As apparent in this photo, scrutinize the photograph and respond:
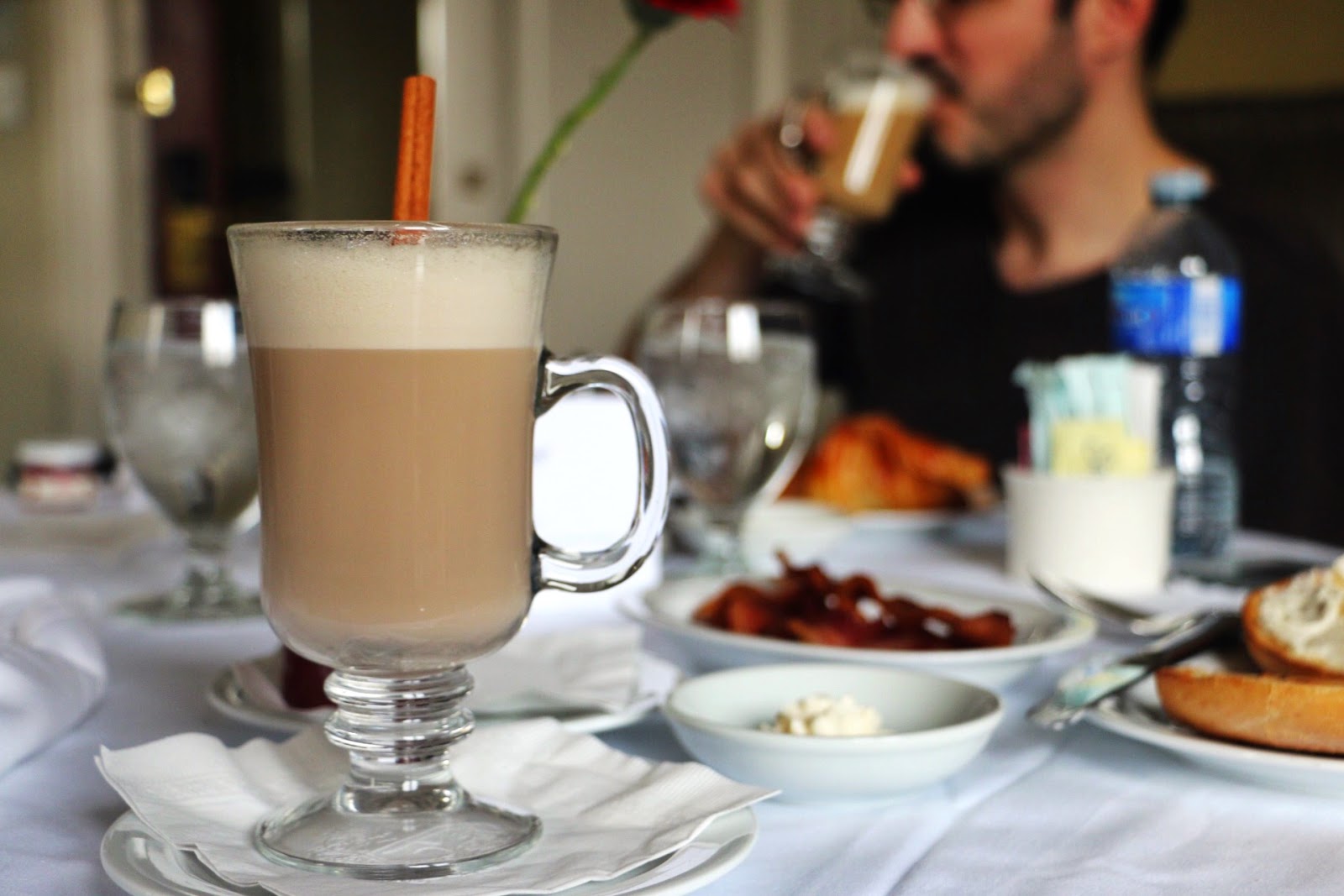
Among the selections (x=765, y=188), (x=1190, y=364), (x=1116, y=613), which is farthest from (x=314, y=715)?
(x=765, y=188)

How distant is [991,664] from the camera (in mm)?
686

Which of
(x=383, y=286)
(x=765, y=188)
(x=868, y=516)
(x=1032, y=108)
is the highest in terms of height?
(x=1032, y=108)

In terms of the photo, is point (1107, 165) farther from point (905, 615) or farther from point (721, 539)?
point (905, 615)

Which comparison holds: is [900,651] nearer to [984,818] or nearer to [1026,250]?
[984,818]

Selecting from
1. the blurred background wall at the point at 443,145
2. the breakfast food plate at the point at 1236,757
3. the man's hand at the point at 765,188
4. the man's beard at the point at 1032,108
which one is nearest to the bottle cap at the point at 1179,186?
the man's hand at the point at 765,188

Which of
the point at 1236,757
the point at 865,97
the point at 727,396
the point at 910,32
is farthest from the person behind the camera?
the point at 910,32

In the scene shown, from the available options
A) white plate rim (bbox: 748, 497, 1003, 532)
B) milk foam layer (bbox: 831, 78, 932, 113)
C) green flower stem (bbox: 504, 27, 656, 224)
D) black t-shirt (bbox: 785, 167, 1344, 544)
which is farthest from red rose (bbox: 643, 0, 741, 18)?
black t-shirt (bbox: 785, 167, 1344, 544)

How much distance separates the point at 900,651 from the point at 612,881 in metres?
0.30

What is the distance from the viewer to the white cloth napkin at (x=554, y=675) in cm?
63

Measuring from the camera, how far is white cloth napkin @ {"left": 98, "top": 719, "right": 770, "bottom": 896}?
432 millimetres

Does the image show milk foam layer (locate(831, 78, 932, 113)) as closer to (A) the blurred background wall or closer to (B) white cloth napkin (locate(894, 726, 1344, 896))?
(B) white cloth napkin (locate(894, 726, 1344, 896))

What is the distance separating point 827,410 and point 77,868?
112 inches

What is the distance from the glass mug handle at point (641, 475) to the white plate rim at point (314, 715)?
79mm

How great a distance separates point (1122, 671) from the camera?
625 millimetres
